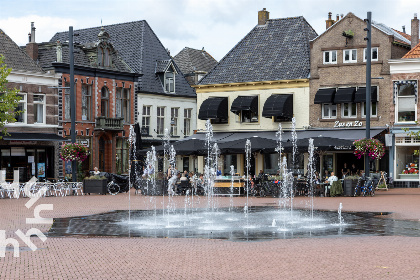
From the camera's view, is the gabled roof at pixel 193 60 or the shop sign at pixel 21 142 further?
the gabled roof at pixel 193 60

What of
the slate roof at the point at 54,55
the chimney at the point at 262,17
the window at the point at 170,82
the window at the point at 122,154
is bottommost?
the window at the point at 122,154

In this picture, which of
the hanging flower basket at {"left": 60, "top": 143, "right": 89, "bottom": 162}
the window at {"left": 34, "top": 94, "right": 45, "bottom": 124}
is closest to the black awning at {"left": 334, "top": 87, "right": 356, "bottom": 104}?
the hanging flower basket at {"left": 60, "top": 143, "right": 89, "bottom": 162}

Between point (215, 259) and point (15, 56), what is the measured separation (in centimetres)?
3235

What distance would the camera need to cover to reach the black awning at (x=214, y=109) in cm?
4238

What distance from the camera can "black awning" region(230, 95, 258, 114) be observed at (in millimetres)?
41250

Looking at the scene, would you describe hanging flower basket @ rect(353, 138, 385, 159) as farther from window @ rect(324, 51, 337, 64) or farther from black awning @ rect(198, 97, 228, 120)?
black awning @ rect(198, 97, 228, 120)

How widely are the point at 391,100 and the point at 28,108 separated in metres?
20.9

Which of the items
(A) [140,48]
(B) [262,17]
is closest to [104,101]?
(A) [140,48]

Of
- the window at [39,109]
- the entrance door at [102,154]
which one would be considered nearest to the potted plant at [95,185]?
the window at [39,109]

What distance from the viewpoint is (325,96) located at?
3875cm

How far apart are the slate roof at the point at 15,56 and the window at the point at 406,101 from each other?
2115 cm

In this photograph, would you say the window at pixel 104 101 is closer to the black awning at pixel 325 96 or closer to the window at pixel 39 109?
the window at pixel 39 109

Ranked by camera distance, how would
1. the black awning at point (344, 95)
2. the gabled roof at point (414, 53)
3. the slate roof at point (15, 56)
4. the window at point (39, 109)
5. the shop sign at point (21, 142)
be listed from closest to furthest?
the gabled roof at point (414, 53)
the black awning at point (344, 95)
the shop sign at point (21, 142)
the slate roof at point (15, 56)
the window at point (39, 109)

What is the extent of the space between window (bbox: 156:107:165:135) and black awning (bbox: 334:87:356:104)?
15.8 metres
